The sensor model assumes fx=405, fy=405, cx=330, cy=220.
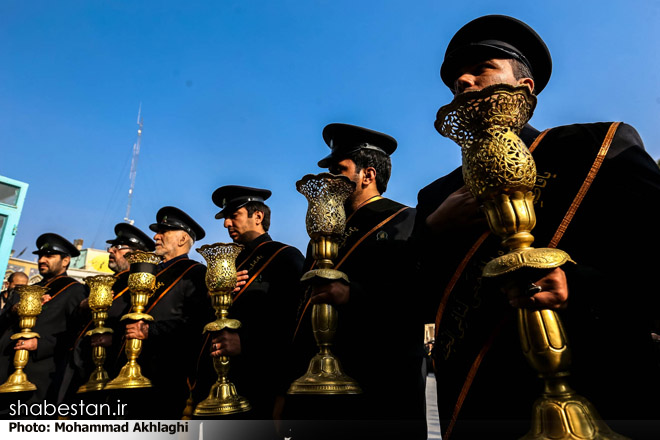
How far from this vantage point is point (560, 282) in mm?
1039

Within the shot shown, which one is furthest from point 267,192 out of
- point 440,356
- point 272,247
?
point 440,356

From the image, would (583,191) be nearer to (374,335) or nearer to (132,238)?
(374,335)

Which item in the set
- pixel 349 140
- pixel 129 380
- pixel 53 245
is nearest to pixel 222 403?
pixel 129 380

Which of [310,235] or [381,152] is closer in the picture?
[310,235]

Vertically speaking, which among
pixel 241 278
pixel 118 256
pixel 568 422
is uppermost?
pixel 118 256

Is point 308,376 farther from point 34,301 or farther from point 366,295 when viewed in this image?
point 34,301

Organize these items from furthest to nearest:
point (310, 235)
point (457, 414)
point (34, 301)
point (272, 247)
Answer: point (34, 301), point (272, 247), point (310, 235), point (457, 414)

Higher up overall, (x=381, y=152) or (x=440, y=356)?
(x=381, y=152)

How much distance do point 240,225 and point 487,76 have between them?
3.42m

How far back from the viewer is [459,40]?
196 cm

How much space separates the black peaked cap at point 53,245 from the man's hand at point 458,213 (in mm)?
7404

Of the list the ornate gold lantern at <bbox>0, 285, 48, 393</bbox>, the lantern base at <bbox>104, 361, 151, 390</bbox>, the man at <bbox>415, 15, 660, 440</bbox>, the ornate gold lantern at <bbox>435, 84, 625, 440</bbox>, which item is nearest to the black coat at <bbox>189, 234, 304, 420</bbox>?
the lantern base at <bbox>104, 361, 151, 390</bbox>

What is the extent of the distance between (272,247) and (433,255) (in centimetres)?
269

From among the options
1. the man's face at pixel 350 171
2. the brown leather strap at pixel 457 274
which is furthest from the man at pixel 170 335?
the brown leather strap at pixel 457 274
